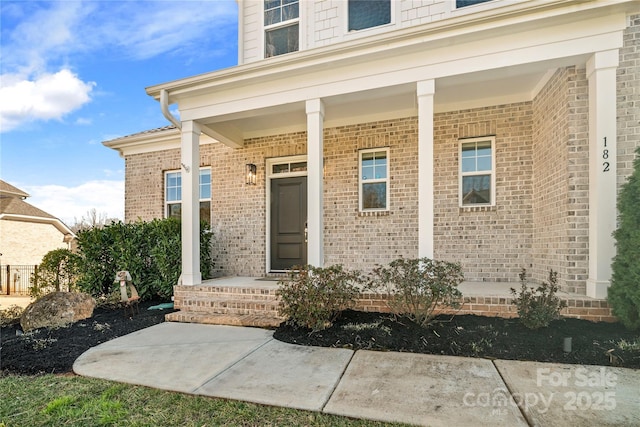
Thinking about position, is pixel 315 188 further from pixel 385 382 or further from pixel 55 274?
pixel 55 274

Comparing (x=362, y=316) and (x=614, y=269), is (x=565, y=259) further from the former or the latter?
(x=362, y=316)

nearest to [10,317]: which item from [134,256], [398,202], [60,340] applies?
[134,256]

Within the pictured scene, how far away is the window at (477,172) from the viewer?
5434 mm

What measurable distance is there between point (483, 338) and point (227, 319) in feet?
10.7

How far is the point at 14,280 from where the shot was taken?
37.8 feet

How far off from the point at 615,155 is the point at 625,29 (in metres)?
1.62

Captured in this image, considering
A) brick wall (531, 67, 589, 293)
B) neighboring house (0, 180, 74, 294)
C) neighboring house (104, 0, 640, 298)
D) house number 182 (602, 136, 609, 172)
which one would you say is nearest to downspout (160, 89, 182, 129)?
neighboring house (104, 0, 640, 298)

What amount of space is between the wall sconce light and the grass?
4711 millimetres

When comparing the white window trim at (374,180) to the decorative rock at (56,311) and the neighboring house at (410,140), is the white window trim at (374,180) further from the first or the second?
the decorative rock at (56,311)

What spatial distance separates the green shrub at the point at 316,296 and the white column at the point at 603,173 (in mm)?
2873

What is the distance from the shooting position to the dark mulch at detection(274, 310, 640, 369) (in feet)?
9.61

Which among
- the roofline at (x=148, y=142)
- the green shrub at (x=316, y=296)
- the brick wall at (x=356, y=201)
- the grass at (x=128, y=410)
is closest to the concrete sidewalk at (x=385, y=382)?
the grass at (x=128, y=410)

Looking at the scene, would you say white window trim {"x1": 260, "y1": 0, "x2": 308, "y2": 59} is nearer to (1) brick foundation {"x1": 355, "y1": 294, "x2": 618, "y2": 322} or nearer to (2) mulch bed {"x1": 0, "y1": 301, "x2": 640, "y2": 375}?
(1) brick foundation {"x1": 355, "y1": 294, "x2": 618, "y2": 322}

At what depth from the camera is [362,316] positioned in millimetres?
4188
